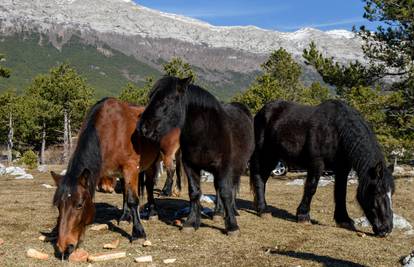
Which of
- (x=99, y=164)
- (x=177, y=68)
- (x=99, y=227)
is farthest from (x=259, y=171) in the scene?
(x=177, y=68)

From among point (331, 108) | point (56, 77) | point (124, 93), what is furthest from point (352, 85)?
point (56, 77)

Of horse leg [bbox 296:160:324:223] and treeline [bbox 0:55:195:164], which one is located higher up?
horse leg [bbox 296:160:324:223]

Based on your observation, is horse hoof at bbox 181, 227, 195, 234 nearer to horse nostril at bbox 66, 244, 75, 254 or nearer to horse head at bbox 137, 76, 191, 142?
horse head at bbox 137, 76, 191, 142

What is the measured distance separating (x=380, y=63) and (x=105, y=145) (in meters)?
18.2

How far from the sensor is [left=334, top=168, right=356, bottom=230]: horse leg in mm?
9297

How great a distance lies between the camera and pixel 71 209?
18.9 ft

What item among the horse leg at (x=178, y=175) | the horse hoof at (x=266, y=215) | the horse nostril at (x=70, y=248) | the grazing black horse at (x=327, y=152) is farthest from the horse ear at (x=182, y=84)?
the horse leg at (x=178, y=175)

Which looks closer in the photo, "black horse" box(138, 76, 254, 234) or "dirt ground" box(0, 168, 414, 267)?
"dirt ground" box(0, 168, 414, 267)

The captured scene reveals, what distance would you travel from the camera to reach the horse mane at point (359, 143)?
8.41 meters

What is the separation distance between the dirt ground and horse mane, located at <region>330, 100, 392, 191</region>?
1.31 metres

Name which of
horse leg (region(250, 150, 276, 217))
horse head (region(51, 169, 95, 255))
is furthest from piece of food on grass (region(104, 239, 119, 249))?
horse leg (region(250, 150, 276, 217))

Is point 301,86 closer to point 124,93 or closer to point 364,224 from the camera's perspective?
point 124,93

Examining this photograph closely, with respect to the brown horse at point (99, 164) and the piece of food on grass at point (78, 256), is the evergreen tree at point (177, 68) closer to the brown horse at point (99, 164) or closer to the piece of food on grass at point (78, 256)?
the brown horse at point (99, 164)

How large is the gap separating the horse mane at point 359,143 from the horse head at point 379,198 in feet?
0.19
